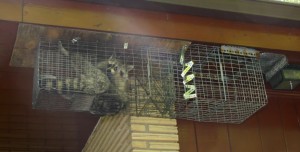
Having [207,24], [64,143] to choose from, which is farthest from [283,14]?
[64,143]

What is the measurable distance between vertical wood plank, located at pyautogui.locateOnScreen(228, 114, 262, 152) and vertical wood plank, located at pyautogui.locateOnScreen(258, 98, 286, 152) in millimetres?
65

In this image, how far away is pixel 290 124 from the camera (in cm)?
486

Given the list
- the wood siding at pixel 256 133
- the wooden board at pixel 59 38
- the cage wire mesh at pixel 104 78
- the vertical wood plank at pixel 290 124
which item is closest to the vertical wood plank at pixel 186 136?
the wood siding at pixel 256 133

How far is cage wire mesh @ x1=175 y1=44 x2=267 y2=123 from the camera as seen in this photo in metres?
3.68

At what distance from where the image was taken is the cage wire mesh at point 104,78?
11.3 ft

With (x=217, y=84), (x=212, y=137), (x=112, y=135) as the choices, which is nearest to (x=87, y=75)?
(x=112, y=135)

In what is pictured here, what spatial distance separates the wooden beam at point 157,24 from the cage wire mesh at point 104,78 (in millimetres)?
228

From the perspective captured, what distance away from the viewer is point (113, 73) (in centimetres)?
371

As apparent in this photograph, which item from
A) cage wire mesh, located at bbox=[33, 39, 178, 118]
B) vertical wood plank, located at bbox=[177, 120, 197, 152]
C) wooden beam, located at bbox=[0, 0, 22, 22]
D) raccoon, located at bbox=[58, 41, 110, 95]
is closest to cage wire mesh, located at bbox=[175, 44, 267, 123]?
cage wire mesh, located at bbox=[33, 39, 178, 118]

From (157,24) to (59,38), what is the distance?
0.75 m

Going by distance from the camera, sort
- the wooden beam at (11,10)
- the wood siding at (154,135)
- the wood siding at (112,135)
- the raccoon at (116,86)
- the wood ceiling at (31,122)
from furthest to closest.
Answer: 1. the wood ceiling at (31,122)
2. the wood siding at (112,135)
3. the wood siding at (154,135)
4. the raccoon at (116,86)
5. the wooden beam at (11,10)

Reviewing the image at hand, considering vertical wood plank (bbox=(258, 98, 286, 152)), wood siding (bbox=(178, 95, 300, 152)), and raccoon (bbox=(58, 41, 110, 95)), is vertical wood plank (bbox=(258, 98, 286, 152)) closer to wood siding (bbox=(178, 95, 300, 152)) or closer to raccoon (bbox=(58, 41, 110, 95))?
wood siding (bbox=(178, 95, 300, 152))

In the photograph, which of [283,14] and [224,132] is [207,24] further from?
[224,132]

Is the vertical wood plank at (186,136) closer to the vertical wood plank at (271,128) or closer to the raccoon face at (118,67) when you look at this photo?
the vertical wood plank at (271,128)
